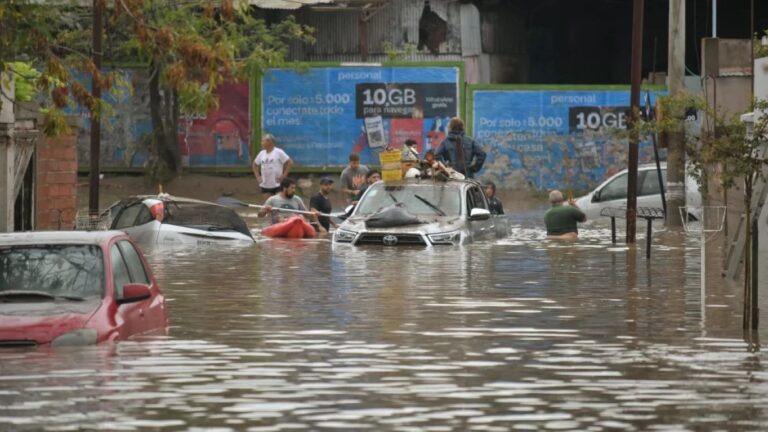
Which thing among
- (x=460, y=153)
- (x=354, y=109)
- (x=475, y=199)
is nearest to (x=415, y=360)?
(x=475, y=199)

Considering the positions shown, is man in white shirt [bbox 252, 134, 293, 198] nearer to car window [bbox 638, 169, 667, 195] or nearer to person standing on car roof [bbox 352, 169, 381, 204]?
person standing on car roof [bbox 352, 169, 381, 204]

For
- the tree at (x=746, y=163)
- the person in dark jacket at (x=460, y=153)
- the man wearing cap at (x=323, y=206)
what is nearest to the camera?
the tree at (x=746, y=163)

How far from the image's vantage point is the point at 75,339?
1350cm

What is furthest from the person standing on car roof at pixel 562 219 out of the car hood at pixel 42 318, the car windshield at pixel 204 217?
the car hood at pixel 42 318

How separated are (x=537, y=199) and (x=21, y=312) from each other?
29.6m

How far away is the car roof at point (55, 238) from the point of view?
14562 mm

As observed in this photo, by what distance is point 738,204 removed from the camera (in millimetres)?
27594

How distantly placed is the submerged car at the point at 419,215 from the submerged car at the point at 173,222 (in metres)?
2.14

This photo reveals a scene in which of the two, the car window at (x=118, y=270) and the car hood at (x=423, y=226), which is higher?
the car window at (x=118, y=270)

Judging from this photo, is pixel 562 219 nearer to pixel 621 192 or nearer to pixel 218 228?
pixel 218 228

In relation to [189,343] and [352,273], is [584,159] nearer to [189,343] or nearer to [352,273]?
[352,273]

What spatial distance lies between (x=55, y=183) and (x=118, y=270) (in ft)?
46.6

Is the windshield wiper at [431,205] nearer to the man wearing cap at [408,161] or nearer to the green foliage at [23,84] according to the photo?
the man wearing cap at [408,161]

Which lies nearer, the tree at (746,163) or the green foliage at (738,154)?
the tree at (746,163)
